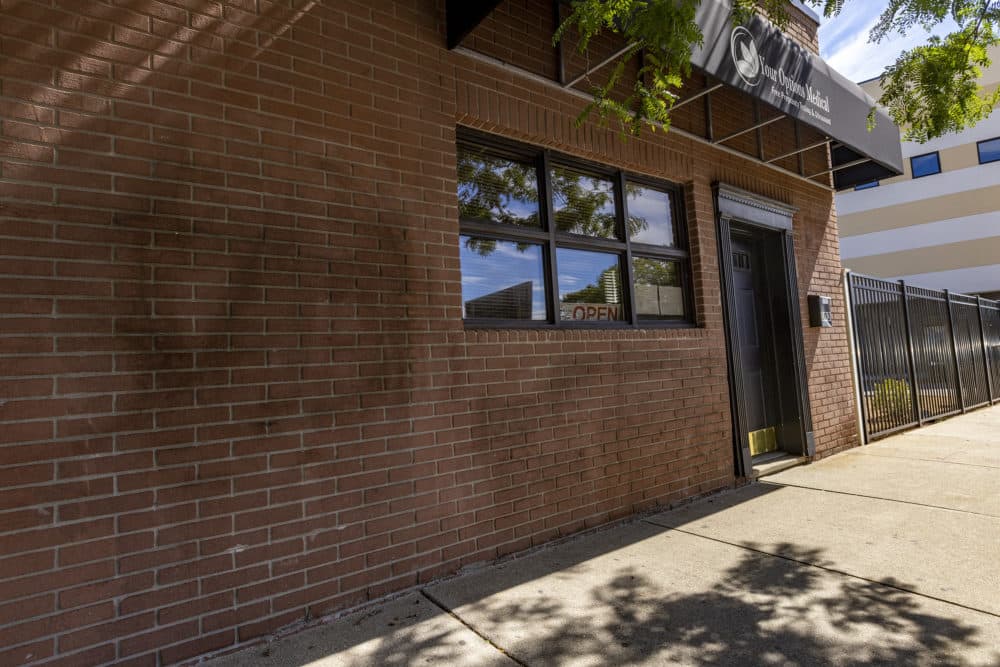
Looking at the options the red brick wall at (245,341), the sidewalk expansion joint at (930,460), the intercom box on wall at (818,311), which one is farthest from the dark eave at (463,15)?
the sidewalk expansion joint at (930,460)

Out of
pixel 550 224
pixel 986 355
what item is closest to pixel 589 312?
pixel 550 224

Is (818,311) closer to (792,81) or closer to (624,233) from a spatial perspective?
(792,81)

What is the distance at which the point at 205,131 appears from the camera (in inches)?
108

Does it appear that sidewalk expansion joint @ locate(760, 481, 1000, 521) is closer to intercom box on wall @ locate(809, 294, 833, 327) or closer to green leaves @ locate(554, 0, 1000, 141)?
intercom box on wall @ locate(809, 294, 833, 327)

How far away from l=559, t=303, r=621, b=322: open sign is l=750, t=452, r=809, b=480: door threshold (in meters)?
2.25

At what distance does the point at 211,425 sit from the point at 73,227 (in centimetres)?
101

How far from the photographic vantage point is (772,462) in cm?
595

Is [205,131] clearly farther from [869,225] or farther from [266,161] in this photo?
[869,225]

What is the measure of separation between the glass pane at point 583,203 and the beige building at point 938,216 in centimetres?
2157

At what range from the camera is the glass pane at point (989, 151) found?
21359mm

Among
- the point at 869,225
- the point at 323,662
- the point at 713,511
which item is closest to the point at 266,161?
the point at 323,662

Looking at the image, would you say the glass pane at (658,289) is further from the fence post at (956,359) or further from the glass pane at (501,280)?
the fence post at (956,359)

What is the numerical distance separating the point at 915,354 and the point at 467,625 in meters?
8.79

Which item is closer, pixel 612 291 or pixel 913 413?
pixel 612 291
